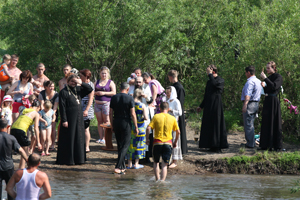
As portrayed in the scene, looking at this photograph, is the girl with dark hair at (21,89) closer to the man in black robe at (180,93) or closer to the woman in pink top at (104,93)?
the woman in pink top at (104,93)

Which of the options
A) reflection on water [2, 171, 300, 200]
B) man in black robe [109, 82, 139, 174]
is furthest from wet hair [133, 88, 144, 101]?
reflection on water [2, 171, 300, 200]

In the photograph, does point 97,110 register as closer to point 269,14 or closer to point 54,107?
point 54,107

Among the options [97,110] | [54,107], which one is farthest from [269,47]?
[54,107]

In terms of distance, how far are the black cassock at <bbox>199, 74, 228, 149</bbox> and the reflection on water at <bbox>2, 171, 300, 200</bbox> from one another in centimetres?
165

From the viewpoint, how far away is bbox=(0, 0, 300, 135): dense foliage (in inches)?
567

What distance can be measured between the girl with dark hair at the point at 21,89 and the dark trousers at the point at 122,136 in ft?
9.07

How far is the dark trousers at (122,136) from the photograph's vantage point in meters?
10.4

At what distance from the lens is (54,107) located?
38.6 ft

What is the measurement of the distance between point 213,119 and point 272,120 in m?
1.57

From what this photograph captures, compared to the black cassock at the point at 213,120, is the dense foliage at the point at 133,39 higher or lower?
higher

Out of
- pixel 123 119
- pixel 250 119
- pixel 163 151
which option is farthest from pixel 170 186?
pixel 250 119

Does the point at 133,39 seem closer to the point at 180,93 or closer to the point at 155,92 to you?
the point at 155,92

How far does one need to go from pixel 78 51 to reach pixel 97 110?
11.7 feet

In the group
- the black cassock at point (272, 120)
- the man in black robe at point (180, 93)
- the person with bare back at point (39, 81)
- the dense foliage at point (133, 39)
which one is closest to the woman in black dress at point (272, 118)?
the black cassock at point (272, 120)
